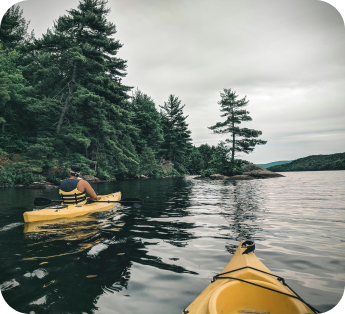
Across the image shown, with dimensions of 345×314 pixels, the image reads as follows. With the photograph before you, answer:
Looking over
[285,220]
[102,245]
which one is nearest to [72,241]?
[102,245]

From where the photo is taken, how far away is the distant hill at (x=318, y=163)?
158 feet

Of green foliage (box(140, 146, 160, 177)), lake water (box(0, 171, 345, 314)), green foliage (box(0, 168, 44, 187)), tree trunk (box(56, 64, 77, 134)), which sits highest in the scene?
tree trunk (box(56, 64, 77, 134))

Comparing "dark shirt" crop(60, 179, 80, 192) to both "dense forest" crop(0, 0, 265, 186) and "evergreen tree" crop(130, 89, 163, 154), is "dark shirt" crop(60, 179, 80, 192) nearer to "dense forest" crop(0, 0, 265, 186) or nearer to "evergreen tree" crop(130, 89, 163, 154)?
"dense forest" crop(0, 0, 265, 186)

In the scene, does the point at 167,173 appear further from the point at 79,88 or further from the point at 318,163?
the point at 318,163

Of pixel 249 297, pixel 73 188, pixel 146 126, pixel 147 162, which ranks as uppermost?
pixel 146 126

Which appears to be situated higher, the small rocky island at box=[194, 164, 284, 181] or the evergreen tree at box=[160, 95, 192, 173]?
the evergreen tree at box=[160, 95, 192, 173]

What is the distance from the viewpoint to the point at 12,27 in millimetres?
28125

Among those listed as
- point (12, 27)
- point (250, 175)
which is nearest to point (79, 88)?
point (12, 27)

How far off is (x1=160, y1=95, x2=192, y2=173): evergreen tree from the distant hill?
30.6 metres

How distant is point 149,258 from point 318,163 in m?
59.8

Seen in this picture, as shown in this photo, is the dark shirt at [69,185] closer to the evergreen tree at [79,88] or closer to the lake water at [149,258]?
the lake water at [149,258]

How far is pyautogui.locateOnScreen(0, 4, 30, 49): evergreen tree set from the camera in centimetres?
2653

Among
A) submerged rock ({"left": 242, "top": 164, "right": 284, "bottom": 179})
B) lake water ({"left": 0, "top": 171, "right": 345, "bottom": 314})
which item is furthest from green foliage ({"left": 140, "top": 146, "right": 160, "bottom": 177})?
lake water ({"left": 0, "top": 171, "right": 345, "bottom": 314})

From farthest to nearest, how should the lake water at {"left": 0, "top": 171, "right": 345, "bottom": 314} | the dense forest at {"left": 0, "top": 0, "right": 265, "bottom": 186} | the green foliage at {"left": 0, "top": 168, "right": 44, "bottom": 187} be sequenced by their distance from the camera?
1. the dense forest at {"left": 0, "top": 0, "right": 265, "bottom": 186}
2. the green foliage at {"left": 0, "top": 168, "right": 44, "bottom": 187}
3. the lake water at {"left": 0, "top": 171, "right": 345, "bottom": 314}
